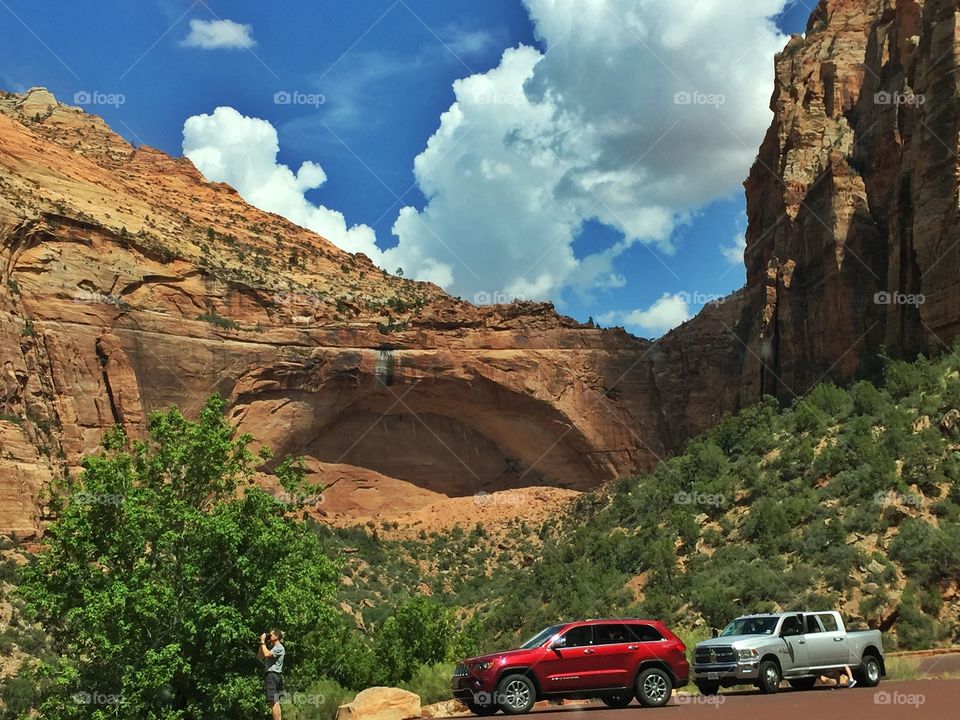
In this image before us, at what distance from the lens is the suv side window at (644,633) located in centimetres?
1714

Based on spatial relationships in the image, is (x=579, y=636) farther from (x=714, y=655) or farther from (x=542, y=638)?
(x=714, y=655)

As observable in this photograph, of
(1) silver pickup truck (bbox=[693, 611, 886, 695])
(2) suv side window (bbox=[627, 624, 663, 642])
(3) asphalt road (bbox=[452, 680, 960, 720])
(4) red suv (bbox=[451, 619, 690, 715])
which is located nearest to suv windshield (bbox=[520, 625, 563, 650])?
(4) red suv (bbox=[451, 619, 690, 715])

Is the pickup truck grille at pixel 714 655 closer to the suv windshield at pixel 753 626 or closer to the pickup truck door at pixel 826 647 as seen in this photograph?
the suv windshield at pixel 753 626

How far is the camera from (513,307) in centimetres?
6203

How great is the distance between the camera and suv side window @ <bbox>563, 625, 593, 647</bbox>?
16.8 meters

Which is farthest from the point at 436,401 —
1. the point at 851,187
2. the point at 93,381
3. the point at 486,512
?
the point at 851,187

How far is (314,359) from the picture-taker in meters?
55.6

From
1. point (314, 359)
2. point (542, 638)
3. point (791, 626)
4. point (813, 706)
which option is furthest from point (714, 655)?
point (314, 359)

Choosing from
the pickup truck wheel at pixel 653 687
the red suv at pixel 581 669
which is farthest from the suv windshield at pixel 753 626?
the pickup truck wheel at pixel 653 687

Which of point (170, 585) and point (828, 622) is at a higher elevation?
point (170, 585)

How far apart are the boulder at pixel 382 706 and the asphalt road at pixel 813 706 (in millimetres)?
2531

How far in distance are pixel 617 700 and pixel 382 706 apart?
4321mm

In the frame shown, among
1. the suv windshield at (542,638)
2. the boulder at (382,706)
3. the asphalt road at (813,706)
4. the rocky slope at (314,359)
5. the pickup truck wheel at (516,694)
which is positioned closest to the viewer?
the asphalt road at (813,706)

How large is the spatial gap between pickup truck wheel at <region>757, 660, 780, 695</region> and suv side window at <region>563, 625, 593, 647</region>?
153 inches
